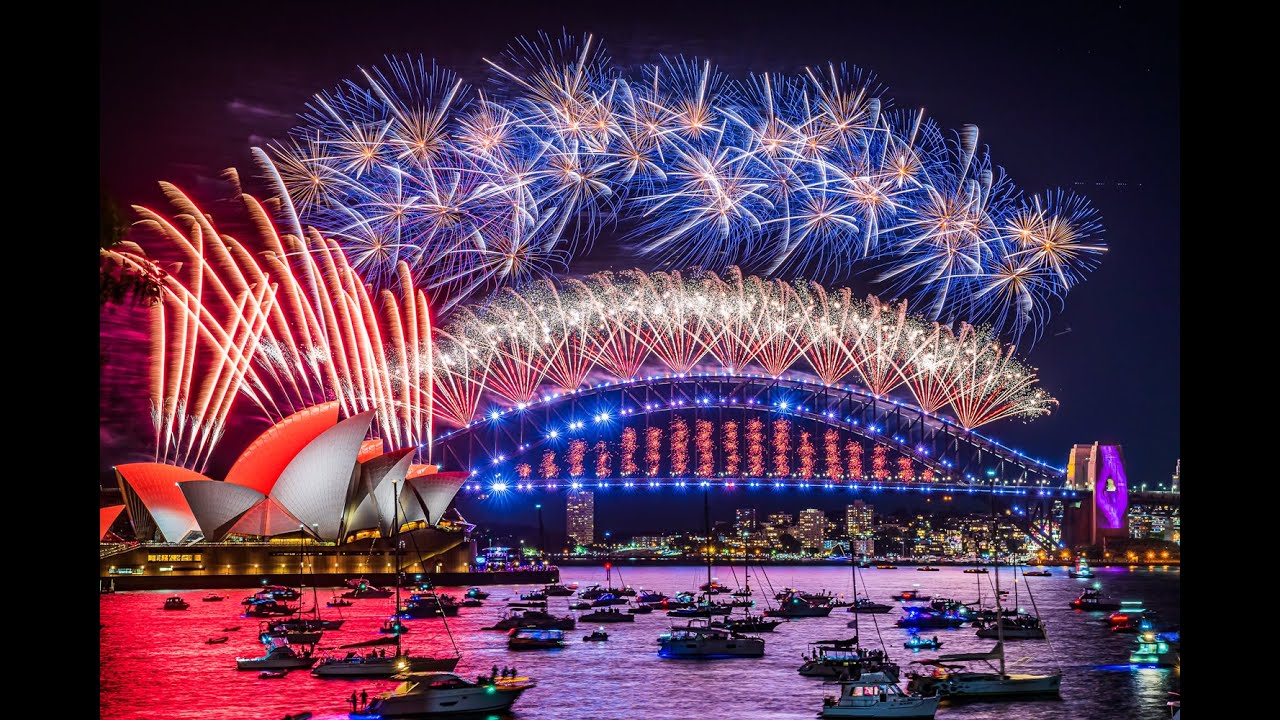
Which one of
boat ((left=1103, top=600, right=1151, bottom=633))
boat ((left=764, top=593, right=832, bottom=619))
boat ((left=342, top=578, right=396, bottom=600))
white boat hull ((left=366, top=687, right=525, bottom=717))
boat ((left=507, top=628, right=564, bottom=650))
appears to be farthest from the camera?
boat ((left=342, top=578, right=396, bottom=600))

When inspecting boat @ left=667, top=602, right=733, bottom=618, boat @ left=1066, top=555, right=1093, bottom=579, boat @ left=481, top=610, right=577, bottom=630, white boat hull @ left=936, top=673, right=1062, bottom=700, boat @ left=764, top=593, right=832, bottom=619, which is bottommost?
boat @ left=1066, top=555, right=1093, bottom=579

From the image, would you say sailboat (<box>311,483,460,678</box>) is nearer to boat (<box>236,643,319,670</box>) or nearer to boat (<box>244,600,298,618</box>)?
boat (<box>236,643,319,670</box>)

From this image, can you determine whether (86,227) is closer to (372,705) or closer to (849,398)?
(372,705)

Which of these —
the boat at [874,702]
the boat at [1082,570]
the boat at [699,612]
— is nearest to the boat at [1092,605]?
the boat at [699,612]

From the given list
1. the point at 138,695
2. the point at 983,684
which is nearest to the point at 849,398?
the point at 983,684

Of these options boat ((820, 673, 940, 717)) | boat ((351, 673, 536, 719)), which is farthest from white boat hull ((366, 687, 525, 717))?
boat ((820, 673, 940, 717))

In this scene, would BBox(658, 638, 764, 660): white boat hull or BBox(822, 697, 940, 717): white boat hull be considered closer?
BBox(822, 697, 940, 717): white boat hull

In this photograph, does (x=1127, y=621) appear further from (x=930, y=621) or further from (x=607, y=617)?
(x=607, y=617)
